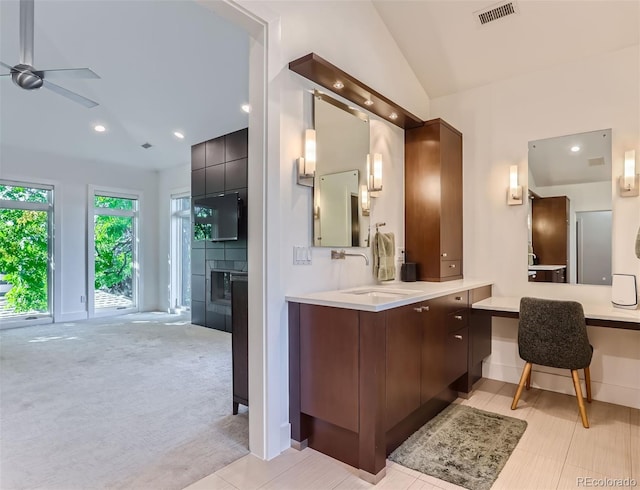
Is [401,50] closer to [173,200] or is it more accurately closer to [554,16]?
[554,16]

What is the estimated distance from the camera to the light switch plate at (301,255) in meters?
2.33

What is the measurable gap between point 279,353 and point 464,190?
2604 millimetres

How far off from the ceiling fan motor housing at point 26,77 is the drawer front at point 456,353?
4.27 metres

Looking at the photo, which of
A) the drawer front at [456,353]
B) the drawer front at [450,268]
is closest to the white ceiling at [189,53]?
the drawer front at [450,268]

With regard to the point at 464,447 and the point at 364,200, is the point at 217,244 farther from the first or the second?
the point at 464,447

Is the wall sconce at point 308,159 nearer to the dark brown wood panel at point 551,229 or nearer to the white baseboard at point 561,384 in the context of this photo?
the dark brown wood panel at point 551,229

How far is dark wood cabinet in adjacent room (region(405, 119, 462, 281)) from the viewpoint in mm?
3344

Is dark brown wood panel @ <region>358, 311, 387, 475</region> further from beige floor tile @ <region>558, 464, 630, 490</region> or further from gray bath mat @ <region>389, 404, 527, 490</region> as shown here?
beige floor tile @ <region>558, 464, 630, 490</region>

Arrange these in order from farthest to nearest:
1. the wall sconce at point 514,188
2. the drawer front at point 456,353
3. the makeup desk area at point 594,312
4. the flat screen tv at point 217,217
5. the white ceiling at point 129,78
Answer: the flat screen tv at point 217,217 → the white ceiling at point 129,78 → the wall sconce at point 514,188 → the drawer front at point 456,353 → the makeup desk area at point 594,312

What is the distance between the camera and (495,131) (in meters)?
A: 3.51

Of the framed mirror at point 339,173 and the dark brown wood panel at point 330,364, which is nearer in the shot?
the dark brown wood panel at point 330,364

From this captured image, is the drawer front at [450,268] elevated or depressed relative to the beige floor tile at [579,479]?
elevated

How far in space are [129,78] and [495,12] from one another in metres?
4.18

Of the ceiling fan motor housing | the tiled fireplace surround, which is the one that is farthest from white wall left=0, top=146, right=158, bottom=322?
the ceiling fan motor housing
